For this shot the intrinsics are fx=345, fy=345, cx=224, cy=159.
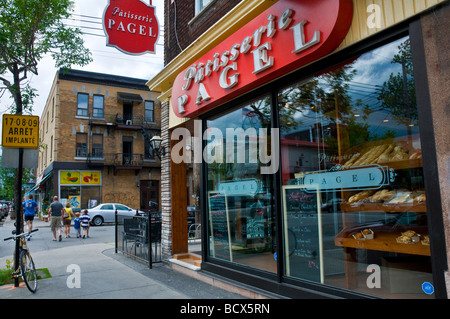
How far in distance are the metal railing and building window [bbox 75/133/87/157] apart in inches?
746

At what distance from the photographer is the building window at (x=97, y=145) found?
2694 cm

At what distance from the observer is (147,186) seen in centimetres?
2864

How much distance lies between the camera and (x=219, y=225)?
679 centimetres

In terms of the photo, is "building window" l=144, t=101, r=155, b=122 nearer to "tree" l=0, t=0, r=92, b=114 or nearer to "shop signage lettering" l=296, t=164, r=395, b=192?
"tree" l=0, t=0, r=92, b=114

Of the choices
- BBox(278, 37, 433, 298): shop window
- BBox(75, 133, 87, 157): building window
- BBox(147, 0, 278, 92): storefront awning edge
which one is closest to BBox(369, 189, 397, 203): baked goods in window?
BBox(278, 37, 433, 298): shop window

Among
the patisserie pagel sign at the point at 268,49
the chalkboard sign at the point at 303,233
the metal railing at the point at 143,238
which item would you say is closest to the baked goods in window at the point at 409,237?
the chalkboard sign at the point at 303,233

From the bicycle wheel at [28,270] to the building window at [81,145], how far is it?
71.0 feet

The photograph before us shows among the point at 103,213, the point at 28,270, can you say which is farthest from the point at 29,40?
the point at 103,213

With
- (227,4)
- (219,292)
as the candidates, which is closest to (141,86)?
(227,4)

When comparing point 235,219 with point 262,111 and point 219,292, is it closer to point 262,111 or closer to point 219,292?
point 219,292

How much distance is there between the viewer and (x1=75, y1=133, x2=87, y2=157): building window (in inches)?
1041

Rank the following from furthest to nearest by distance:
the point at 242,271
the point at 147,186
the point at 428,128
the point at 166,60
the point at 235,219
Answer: the point at 147,186 → the point at 166,60 → the point at 235,219 → the point at 242,271 → the point at 428,128

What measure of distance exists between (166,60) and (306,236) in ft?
20.4

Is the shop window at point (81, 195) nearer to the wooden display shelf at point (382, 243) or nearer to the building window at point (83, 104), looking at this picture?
the building window at point (83, 104)
